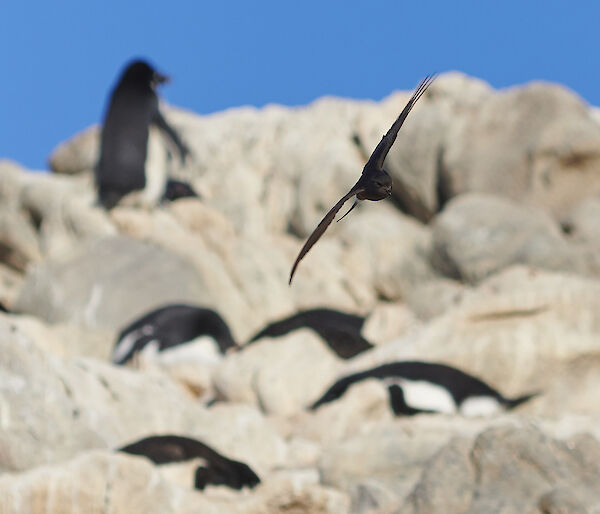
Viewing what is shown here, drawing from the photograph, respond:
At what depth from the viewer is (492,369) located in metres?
10.4

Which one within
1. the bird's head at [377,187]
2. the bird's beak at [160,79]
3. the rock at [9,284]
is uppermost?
the bird's beak at [160,79]

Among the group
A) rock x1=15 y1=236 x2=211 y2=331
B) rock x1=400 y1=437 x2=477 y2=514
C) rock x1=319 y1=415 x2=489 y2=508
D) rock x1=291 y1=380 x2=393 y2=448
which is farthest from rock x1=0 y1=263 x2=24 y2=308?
rock x1=400 y1=437 x2=477 y2=514

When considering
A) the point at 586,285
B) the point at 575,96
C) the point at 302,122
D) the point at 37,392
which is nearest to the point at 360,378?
the point at 586,285

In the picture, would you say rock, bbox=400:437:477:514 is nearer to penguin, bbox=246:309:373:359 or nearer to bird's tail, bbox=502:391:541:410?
bird's tail, bbox=502:391:541:410

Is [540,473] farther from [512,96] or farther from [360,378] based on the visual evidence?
[512,96]

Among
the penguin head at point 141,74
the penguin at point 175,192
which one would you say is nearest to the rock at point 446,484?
the penguin head at point 141,74

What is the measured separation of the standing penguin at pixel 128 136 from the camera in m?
19.2

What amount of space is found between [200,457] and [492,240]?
34.3ft

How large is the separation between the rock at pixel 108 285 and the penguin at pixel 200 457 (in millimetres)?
8083

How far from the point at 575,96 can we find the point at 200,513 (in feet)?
52.1

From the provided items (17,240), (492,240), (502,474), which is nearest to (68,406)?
(502,474)

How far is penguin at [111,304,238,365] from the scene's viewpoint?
42.1 ft

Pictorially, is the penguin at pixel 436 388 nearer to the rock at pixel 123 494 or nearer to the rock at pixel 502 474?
the rock at pixel 123 494

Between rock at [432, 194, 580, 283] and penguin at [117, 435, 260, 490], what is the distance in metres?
9.53
